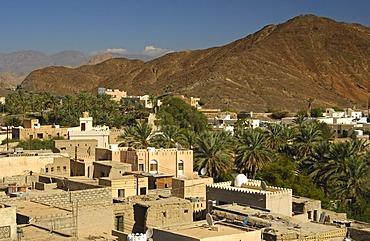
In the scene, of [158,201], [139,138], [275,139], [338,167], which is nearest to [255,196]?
[158,201]

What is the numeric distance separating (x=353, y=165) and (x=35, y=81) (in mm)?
129706

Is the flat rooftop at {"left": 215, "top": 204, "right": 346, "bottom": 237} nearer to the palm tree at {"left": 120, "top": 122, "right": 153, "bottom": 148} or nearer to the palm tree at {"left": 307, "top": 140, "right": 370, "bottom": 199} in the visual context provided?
the palm tree at {"left": 307, "top": 140, "right": 370, "bottom": 199}

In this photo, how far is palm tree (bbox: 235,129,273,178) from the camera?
33.2 m

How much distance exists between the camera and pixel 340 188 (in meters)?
29.1

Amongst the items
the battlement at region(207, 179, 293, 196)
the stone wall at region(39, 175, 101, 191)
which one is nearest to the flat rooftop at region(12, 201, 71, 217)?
the stone wall at region(39, 175, 101, 191)

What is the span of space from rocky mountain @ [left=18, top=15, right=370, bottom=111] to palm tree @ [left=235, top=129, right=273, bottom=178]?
192ft

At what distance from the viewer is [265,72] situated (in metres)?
117

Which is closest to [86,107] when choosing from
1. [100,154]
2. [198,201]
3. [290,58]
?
[100,154]

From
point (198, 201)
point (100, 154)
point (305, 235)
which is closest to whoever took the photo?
point (305, 235)

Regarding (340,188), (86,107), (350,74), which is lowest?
(340,188)

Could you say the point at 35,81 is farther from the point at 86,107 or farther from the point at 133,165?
→ the point at 133,165

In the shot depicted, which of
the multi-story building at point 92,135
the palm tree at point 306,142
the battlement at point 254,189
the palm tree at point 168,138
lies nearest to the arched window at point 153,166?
the palm tree at point 168,138

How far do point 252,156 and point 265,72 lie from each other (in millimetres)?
84888

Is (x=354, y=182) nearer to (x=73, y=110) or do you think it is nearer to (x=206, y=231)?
(x=206, y=231)
